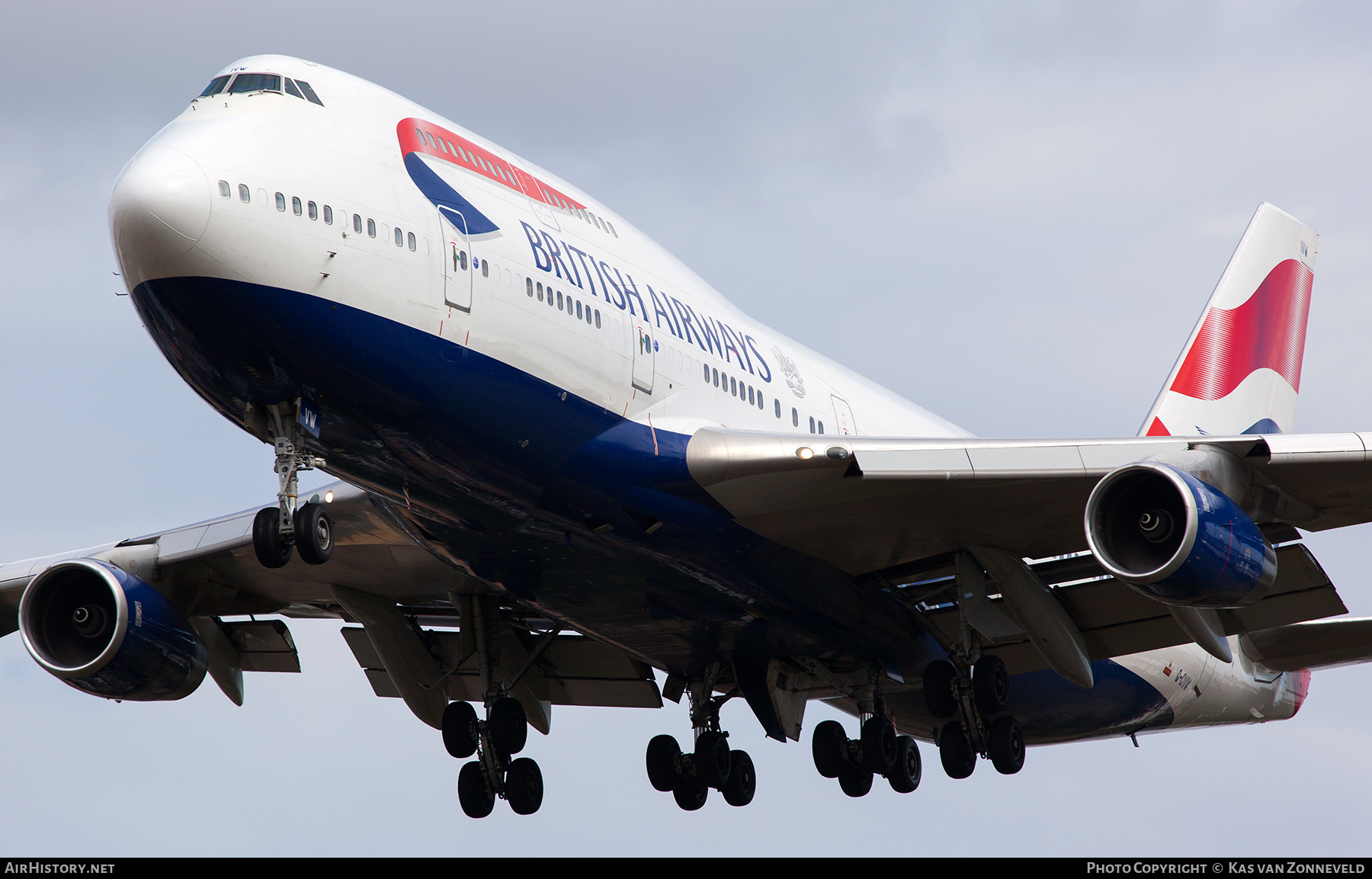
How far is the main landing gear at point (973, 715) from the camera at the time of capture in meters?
20.4

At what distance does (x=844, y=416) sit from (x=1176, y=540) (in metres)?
6.66

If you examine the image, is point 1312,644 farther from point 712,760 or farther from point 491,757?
point 491,757

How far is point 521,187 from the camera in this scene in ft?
56.0

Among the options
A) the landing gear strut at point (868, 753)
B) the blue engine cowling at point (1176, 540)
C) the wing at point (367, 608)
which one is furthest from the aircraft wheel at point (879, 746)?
the blue engine cowling at point (1176, 540)

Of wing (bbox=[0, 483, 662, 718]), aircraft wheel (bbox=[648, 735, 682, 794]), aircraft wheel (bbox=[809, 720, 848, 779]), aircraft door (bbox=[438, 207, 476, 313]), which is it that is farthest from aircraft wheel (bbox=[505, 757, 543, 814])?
aircraft door (bbox=[438, 207, 476, 313])

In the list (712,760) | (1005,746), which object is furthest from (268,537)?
(1005,746)

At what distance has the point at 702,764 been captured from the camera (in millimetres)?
23016

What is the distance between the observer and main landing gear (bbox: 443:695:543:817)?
2181 centimetres

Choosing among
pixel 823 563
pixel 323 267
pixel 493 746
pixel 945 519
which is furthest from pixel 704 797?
pixel 323 267

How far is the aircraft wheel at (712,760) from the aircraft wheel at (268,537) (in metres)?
9.99

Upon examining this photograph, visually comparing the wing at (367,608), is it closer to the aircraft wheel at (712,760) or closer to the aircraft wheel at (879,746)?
the aircraft wheel at (712,760)

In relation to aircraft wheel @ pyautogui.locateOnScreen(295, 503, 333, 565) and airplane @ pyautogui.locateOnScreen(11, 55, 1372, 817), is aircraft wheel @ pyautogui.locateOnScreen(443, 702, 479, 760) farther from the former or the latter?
aircraft wheel @ pyautogui.locateOnScreen(295, 503, 333, 565)

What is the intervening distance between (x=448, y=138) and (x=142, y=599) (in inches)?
354

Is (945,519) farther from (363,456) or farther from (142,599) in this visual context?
(142,599)
